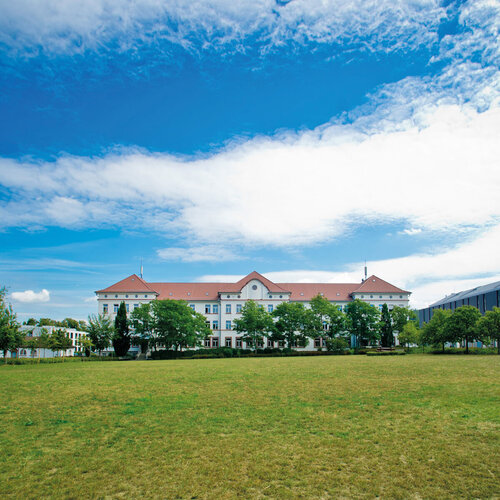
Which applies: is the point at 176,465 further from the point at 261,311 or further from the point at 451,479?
the point at 261,311

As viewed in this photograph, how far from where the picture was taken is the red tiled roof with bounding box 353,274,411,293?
7212 cm

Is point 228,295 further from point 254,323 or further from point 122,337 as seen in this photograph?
point 122,337

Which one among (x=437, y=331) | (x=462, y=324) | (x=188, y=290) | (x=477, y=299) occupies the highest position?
(x=188, y=290)

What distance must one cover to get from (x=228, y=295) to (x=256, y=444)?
62339 mm

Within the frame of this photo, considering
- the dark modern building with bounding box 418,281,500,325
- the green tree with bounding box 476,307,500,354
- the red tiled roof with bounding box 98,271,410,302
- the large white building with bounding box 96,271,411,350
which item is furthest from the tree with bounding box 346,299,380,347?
the dark modern building with bounding box 418,281,500,325

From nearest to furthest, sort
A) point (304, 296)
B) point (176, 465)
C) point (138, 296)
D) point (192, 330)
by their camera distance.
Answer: point (176, 465) < point (192, 330) < point (138, 296) < point (304, 296)

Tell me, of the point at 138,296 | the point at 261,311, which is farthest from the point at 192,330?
the point at 138,296

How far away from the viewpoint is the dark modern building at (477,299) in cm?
7633

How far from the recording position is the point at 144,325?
57.3 m

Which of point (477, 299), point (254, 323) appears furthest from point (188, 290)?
point (477, 299)

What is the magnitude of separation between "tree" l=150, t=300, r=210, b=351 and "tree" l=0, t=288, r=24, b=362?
1776 centimetres

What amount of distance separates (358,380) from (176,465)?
1243 centimetres

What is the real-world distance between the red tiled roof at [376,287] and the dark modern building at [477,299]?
17091 mm

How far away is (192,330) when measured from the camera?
5409 centimetres
